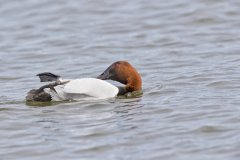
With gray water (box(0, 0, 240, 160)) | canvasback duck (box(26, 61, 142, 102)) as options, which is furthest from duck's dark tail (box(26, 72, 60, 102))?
gray water (box(0, 0, 240, 160))

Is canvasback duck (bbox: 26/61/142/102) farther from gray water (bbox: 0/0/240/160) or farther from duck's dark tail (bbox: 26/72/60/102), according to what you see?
gray water (bbox: 0/0/240/160)

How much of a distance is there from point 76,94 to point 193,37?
5.15 meters

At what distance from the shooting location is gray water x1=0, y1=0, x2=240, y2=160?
834 cm

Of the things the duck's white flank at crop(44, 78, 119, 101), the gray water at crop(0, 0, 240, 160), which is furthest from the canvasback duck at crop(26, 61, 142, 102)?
the gray water at crop(0, 0, 240, 160)

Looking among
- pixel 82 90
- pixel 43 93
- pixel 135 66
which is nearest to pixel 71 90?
pixel 82 90

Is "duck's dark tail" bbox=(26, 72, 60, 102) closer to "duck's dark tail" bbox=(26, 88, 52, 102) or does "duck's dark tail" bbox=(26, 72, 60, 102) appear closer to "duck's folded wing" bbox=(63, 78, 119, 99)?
"duck's dark tail" bbox=(26, 88, 52, 102)

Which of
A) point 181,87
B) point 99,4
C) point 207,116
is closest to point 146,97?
point 181,87

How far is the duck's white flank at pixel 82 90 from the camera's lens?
33.7ft

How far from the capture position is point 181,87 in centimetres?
1121

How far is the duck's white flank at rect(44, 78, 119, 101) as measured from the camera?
10.3 meters

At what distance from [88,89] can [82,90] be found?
82 millimetres

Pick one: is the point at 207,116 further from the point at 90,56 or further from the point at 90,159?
the point at 90,56

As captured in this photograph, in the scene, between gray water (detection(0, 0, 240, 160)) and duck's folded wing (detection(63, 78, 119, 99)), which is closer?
gray water (detection(0, 0, 240, 160))

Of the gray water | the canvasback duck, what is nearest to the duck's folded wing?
the canvasback duck
